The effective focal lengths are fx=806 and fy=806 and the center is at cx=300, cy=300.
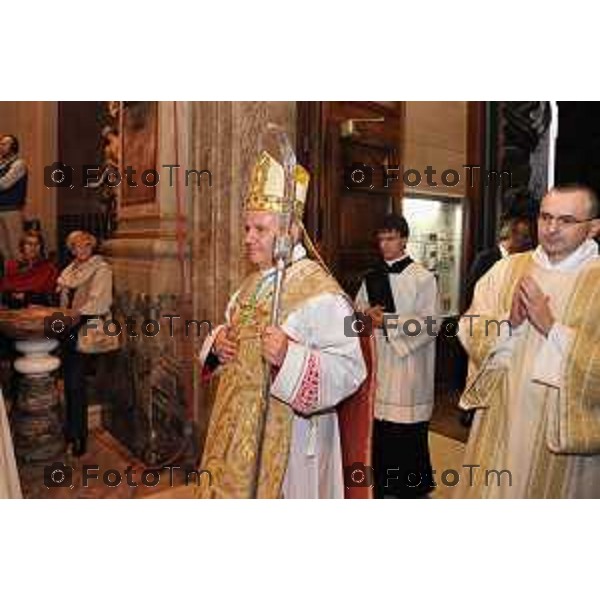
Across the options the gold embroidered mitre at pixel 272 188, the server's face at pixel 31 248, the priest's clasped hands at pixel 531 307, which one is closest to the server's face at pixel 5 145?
the server's face at pixel 31 248

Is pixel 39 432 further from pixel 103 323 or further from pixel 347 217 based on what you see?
pixel 347 217

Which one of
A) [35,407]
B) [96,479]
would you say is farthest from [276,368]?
[35,407]

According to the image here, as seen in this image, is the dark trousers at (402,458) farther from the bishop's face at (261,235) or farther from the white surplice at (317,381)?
the bishop's face at (261,235)

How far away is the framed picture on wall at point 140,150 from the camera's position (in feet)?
7.02

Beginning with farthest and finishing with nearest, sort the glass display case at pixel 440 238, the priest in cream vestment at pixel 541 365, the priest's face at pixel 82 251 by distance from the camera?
the priest's face at pixel 82 251 < the glass display case at pixel 440 238 < the priest in cream vestment at pixel 541 365

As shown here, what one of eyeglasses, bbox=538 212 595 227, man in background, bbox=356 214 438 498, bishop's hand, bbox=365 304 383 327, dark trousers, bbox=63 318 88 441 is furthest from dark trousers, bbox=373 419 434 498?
dark trousers, bbox=63 318 88 441

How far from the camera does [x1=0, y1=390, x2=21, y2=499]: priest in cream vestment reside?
2.12 metres

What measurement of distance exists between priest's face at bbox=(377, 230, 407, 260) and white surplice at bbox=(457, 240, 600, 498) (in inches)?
8.7

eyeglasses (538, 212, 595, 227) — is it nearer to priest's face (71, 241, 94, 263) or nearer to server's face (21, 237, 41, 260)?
priest's face (71, 241, 94, 263)

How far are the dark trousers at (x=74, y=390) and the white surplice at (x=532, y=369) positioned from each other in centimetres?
103

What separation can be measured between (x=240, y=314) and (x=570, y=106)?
983 mm

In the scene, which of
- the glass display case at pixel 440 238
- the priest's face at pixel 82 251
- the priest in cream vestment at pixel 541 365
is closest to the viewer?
the priest in cream vestment at pixel 541 365

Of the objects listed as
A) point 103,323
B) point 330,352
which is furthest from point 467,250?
point 103,323

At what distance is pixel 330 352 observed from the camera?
1953mm
